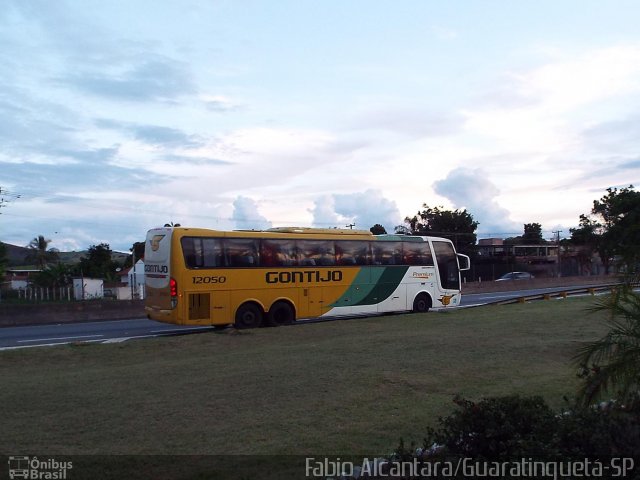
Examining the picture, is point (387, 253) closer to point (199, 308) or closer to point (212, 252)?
point (212, 252)

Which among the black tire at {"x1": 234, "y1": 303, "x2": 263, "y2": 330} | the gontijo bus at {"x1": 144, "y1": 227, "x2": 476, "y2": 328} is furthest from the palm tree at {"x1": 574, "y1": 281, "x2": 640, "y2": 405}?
the black tire at {"x1": 234, "y1": 303, "x2": 263, "y2": 330}

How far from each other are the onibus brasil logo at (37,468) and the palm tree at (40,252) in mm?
70013

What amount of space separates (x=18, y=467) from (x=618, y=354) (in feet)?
17.6

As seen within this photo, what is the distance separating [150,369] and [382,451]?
6.10 meters

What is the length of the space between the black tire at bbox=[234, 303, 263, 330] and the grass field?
4.71 m

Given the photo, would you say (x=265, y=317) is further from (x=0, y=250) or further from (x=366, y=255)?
(x=0, y=250)

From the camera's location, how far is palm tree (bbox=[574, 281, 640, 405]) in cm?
586

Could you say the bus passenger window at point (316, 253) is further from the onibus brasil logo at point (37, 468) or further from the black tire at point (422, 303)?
the onibus brasil logo at point (37, 468)

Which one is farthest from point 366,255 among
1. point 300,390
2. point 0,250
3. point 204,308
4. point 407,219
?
point 407,219

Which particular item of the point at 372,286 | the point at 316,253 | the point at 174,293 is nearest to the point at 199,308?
the point at 174,293

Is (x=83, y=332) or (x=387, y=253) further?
(x=387, y=253)

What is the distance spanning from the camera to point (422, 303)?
83.9ft

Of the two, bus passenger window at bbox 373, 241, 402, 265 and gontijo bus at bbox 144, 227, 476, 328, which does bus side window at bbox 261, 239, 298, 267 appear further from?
bus passenger window at bbox 373, 241, 402, 265

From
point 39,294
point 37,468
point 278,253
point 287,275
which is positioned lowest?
point 37,468
